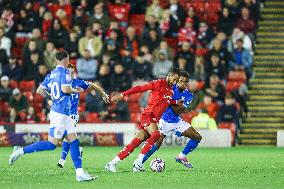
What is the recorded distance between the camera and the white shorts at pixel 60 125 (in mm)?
13430

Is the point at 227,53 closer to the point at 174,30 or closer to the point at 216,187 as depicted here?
the point at 174,30

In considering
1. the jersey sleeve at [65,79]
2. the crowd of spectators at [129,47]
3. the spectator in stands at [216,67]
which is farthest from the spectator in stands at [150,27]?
the jersey sleeve at [65,79]

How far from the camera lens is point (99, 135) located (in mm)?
24188

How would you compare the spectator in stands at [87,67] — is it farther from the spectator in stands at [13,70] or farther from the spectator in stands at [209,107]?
the spectator in stands at [209,107]

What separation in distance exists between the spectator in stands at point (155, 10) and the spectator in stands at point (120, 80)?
2.40 meters

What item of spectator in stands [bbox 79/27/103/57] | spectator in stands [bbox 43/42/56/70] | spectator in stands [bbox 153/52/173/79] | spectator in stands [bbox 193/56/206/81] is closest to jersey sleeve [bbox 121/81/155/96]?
spectator in stands [bbox 153/52/173/79]

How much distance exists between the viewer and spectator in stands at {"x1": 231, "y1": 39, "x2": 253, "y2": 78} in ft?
82.3

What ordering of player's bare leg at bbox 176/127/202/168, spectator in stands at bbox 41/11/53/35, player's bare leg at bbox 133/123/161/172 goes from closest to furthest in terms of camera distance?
player's bare leg at bbox 133/123/161/172 < player's bare leg at bbox 176/127/202/168 < spectator in stands at bbox 41/11/53/35

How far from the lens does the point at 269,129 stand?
81.9ft

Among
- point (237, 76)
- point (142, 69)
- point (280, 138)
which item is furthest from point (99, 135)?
point (280, 138)

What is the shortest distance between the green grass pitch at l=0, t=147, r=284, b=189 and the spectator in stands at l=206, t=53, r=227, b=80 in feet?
13.7

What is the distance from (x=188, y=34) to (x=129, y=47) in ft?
5.49

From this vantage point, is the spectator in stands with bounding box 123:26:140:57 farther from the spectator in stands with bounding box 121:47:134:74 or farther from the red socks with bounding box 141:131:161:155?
the red socks with bounding box 141:131:161:155

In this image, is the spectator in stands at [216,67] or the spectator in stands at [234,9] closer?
the spectator in stands at [216,67]
